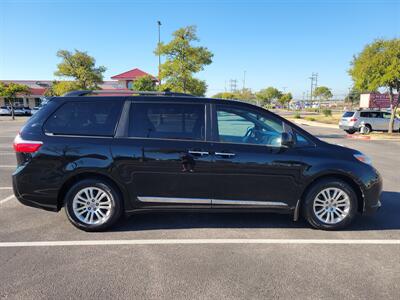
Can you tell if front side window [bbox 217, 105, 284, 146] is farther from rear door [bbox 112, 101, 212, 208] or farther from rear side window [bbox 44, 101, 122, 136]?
rear side window [bbox 44, 101, 122, 136]

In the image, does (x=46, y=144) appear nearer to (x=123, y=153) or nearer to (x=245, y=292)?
(x=123, y=153)

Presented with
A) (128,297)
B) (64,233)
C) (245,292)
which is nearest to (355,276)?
(245,292)

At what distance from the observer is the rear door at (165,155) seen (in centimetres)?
390

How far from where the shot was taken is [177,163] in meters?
3.90

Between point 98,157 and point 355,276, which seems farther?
point 98,157

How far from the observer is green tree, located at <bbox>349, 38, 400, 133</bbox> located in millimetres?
16766

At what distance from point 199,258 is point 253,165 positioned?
132 cm

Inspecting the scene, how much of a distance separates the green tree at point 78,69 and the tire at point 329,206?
26.1 meters

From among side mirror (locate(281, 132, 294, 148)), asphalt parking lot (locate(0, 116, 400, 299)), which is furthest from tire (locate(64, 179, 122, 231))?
side mirror (locate(281, 132, 294, 148))

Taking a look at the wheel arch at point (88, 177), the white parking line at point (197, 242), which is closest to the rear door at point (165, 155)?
the wheel arch at point (88, 177)

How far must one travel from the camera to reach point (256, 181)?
397 cm

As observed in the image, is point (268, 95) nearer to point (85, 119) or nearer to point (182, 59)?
→ point (182, 59)

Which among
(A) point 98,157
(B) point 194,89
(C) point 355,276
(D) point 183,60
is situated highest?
(D) point 183,60

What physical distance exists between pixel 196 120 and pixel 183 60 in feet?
61.5
